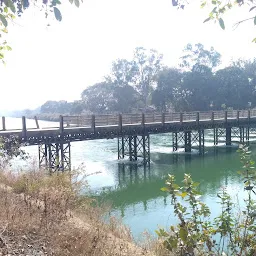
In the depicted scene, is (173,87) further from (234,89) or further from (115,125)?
(115,125)

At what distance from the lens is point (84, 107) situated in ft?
228

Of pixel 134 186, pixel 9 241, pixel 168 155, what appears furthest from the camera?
pixel 168 155

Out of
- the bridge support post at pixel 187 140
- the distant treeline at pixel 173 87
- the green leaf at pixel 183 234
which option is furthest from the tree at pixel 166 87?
the green leaf at pixel 183 234

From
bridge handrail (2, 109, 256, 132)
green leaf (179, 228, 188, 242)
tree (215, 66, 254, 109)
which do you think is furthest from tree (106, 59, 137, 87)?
green leaf (179, 228, 188, 242)

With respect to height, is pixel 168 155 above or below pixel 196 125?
below

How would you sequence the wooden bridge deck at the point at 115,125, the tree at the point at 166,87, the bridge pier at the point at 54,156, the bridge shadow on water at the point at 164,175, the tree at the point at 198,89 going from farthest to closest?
1. the tree at the point at 166,87
2. the tree at the point at 198,89
3. the wooden bridge deck at the point at 115,125
4. the bridge pier at the point at 54,156
5. the bridge shadow on water at the point at 164,175

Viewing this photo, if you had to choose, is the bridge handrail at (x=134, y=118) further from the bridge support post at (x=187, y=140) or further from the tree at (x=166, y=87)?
the tree at (x=166, y=87)

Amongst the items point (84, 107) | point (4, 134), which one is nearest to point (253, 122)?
point (4, 134)

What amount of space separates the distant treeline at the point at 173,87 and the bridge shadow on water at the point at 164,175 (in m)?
26.6

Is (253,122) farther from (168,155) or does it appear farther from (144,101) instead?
(144,101)

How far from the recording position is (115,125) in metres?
22.6

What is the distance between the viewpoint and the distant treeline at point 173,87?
2128 inches

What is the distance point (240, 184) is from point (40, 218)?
14.4 meters

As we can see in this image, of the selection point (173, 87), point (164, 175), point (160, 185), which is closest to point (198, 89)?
point (173, 87)
